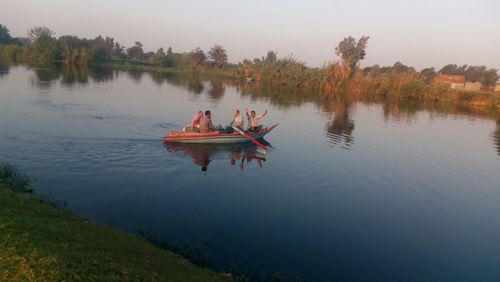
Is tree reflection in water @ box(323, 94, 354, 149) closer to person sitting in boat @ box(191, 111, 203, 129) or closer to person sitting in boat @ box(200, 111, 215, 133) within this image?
person sitting in boat @ box(200, 111, 215, 133)

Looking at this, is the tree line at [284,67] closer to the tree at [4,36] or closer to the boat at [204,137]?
the tree at [4,36]

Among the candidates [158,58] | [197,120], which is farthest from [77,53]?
[197,120]

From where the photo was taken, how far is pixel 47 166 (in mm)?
12727

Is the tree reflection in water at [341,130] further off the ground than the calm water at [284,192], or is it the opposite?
the tree reflection in water at [341,130]

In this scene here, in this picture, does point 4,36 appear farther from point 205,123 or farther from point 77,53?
point 205,123

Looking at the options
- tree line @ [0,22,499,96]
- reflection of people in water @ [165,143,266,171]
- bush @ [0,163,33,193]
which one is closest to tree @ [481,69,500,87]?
tree line @ [0,22,499,96]

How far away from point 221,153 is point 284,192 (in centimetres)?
506

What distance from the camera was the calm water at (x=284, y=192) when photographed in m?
9.16

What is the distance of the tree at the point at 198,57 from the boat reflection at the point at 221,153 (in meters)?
84.2

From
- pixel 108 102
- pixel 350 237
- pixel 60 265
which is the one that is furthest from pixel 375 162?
pixel 108 102

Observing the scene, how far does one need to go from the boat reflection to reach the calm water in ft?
0.29

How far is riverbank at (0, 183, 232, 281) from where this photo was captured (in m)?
5.07

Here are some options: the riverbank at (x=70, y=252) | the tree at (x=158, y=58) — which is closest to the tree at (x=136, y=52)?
the tree at (x=158, y=58)

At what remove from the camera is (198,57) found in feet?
334
